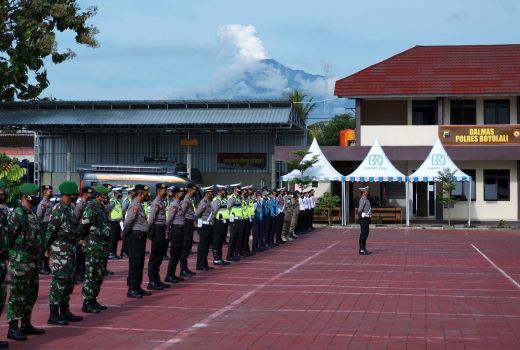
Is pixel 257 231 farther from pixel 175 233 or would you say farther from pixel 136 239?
pixel 136 239

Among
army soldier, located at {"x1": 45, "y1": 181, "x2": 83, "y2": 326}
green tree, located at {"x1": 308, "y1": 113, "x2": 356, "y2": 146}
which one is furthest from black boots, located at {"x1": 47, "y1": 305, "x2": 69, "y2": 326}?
green tree, located at {"x1": 308, "y1": 113, "x2": 356, "y2": 146}

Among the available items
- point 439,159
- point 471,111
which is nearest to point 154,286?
point 439,159

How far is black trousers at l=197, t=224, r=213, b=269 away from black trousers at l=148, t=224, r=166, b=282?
2.82m

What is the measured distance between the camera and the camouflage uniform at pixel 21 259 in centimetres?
980

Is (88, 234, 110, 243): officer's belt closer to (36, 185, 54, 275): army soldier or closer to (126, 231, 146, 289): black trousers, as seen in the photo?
(126, 231, 146, 289): black trousers

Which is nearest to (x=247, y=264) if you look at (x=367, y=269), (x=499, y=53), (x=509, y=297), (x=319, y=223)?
(x=367, y=269)

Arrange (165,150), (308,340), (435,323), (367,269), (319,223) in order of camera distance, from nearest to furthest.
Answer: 1. (308,340)
2. (435,323)
3. (367,269)
4. (319,223)
5. (165,150)

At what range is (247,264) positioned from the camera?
65.3ft

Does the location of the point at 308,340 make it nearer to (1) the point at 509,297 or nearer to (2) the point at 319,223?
(1) the point at 509,297

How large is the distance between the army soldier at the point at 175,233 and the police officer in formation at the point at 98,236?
19 mm

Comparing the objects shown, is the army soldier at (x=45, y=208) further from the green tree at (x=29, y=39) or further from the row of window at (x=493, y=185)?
the row of window at (x=493, y=185)

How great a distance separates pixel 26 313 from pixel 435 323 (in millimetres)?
5262

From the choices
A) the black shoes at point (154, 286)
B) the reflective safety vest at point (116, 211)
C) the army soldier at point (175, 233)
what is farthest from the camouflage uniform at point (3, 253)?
the reflective safety vest at point (116, 211)

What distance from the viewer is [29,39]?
25.5m
